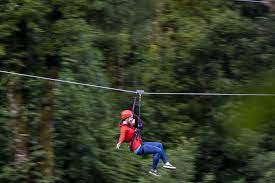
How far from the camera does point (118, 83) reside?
11.9 meters

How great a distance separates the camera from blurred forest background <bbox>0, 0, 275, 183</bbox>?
369 inches

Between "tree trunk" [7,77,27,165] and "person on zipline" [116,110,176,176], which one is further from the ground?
Result: "person on zipline" [116,110,176,176]

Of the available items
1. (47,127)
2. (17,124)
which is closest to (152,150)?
(47,127)

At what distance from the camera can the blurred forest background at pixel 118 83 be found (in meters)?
9.38

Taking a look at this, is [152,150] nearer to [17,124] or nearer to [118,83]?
[17,124]

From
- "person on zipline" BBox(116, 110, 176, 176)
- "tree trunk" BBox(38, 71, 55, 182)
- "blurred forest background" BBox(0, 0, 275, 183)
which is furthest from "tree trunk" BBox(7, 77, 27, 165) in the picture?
"person on zipline" BBox(116, 110, 176, 176)

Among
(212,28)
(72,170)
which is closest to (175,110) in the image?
(212,28)

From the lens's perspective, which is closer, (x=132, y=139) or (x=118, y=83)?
(x=132, y=139)

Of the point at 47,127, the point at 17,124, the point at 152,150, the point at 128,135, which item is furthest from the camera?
the point at 47,127

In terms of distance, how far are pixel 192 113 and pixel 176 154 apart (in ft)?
7.92

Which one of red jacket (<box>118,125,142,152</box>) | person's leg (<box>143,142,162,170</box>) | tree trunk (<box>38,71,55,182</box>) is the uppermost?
red jacket (<box>118,125,142,152</box>)

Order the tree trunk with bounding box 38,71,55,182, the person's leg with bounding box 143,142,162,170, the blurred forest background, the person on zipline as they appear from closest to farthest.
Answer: the person on zipline, the person's leg with bounding box 143,142,162,170, the blurred forest background, the tree trunk with bounding box 38,71,55,182

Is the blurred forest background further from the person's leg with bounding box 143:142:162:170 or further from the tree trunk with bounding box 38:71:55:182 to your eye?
the person's leg with bounding box 143:142:162:170

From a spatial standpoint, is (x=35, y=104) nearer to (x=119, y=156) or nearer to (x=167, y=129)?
(x=119, y=156)
